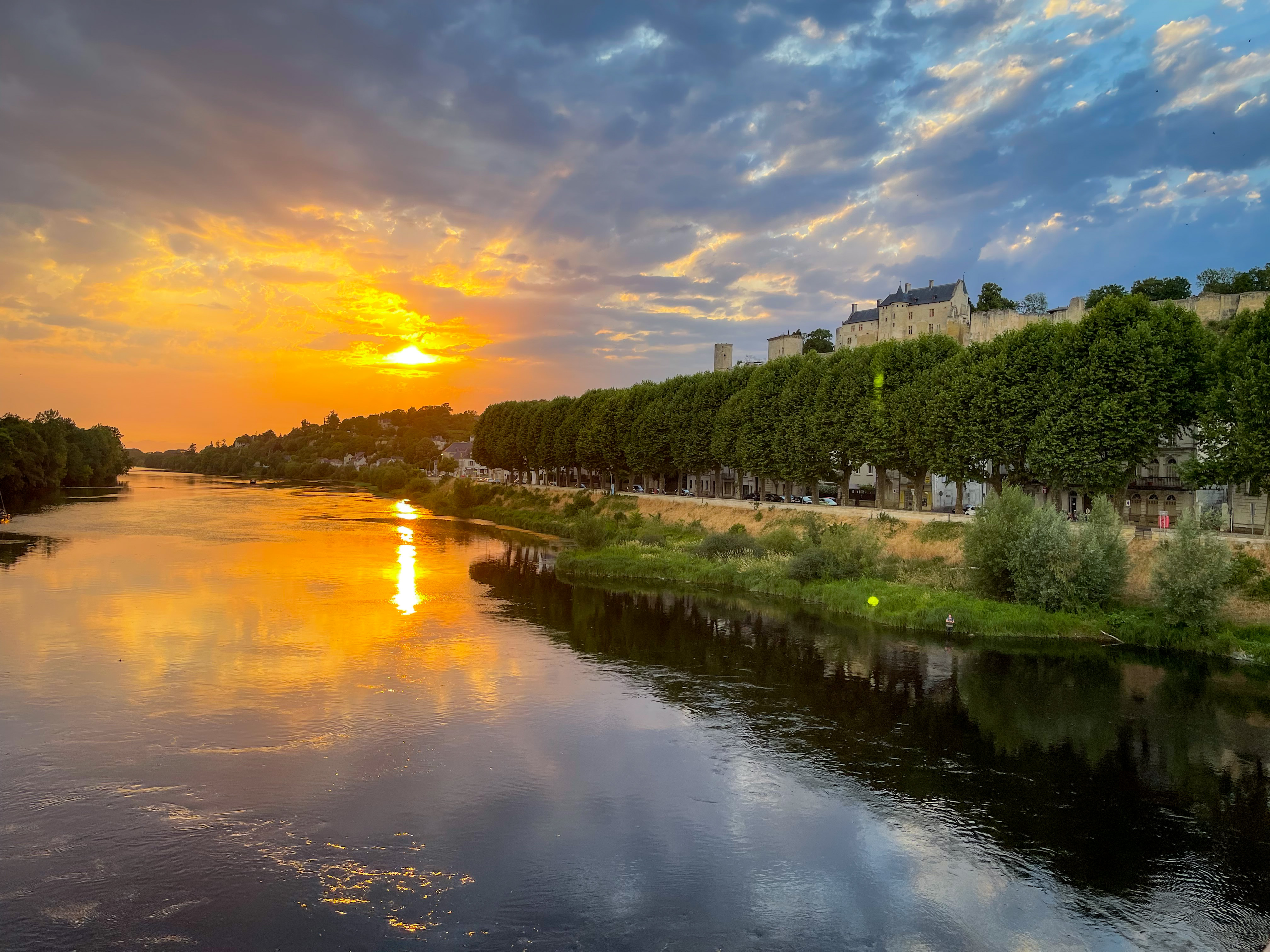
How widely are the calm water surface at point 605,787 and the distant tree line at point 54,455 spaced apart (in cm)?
8132

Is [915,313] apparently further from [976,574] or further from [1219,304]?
[976,574]

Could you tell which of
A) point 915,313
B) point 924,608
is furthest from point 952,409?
point 915,313

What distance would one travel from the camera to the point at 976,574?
149ft

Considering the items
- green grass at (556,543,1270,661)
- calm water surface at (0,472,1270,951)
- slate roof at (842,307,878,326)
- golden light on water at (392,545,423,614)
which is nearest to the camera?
calm water surface at (0,472,1270,951)

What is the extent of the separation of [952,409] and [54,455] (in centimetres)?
12395

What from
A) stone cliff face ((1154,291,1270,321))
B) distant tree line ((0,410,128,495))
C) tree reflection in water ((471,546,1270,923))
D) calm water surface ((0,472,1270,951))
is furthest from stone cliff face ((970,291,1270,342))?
distant tree line ((0,410,128,495))

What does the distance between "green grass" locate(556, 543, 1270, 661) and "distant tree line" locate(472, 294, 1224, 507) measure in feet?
42.3

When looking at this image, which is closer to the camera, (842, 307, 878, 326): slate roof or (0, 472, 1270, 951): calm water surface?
(0, 472, 1270, 951): calm water surface

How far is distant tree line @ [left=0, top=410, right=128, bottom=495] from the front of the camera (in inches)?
4222

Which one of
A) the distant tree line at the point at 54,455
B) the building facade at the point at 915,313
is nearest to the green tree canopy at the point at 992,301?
the building facade at the point at 915,313

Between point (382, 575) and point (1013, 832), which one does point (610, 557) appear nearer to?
point (382, 575)

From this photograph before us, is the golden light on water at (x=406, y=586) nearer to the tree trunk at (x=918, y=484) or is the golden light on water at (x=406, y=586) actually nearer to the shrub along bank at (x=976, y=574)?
the shrub along bank at (x=976, y=574)

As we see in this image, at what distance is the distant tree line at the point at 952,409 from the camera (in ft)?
164

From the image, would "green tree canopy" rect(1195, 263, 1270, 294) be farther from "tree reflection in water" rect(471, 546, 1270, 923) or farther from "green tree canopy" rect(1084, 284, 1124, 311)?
"tree reflection in water" rect(471, 546, 1270, 923)
